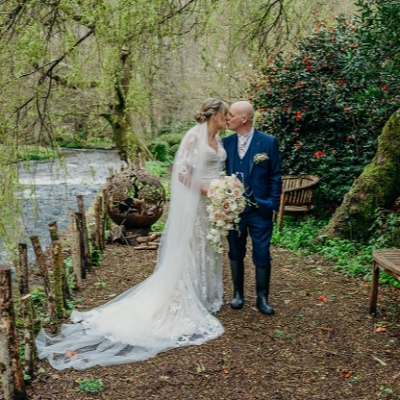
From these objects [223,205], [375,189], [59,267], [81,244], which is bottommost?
[81,244]

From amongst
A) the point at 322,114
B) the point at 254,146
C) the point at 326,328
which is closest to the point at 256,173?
the point at 254,146

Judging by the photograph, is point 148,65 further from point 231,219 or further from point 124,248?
point 124,248

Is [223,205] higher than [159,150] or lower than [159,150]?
higher

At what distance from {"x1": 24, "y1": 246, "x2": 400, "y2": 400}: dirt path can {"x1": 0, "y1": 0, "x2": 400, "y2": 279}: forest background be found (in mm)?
1180

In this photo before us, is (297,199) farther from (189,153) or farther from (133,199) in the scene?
(189,153)

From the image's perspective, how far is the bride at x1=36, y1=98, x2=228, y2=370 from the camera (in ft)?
13.6

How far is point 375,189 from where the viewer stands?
664cm

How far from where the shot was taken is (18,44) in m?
4.10

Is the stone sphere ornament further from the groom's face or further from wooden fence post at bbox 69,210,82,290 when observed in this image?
the groom's face

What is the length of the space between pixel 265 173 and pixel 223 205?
0.53 meters

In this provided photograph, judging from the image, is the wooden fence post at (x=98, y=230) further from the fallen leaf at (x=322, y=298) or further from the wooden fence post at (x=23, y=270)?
the fallen leaf at (x=322, y=298)

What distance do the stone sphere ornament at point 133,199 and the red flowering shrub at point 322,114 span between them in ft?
8.25

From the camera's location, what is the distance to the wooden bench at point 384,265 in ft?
13.6

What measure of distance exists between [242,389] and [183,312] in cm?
110
